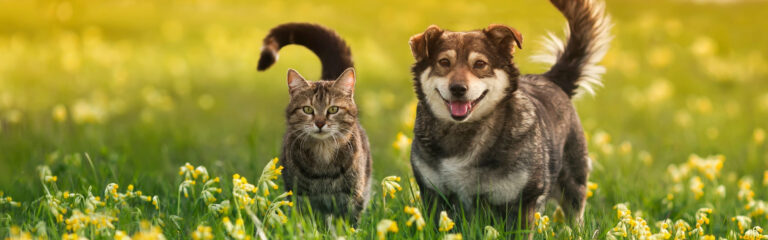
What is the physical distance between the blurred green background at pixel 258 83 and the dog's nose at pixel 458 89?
113 inches

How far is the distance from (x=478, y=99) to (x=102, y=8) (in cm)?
1926

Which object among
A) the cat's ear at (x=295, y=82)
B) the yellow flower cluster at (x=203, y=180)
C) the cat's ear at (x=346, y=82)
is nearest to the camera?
the yellow flower cluster at (x=203, y=180)

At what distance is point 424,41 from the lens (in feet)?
16.5

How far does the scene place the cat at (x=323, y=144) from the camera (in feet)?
18.5

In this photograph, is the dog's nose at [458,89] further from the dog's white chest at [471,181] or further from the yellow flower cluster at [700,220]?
the yellow flower cluster at [700,220]

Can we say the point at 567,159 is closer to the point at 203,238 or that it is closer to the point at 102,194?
the point at 203,238

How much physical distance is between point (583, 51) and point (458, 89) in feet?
7.64

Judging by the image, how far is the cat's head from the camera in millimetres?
5598

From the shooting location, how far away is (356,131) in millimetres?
5910

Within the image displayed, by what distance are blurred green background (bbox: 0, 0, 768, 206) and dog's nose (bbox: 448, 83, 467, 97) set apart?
2876 mm

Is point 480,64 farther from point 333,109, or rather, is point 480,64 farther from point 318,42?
point 318,42

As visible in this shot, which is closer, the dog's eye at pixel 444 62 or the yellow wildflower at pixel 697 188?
the dog's eye at pixel 444 62

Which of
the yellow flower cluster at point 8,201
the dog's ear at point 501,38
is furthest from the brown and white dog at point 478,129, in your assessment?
the yellow flower cluster at point 8,201

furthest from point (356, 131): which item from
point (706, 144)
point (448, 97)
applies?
point (706, 144)
